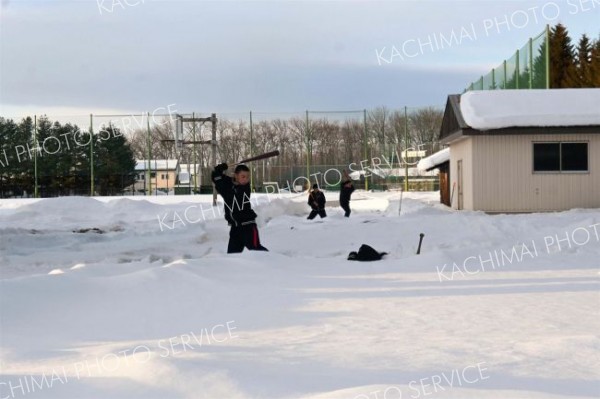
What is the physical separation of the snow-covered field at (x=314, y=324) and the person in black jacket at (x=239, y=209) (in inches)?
26.6

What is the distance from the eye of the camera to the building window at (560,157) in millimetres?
20234

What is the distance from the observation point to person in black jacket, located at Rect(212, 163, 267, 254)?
1050 cm

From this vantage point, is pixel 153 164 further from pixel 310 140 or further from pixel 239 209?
pixel 239 209

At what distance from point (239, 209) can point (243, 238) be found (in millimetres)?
531

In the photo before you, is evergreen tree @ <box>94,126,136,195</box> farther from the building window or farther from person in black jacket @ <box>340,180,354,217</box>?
the building window

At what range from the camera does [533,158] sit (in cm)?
2023

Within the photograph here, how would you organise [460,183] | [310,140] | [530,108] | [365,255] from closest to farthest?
[365,255] → [530,108] → [460,183] → [310,140]

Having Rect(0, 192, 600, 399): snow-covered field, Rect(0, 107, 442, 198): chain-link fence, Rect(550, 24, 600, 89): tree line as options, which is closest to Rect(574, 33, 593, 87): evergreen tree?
Rect(550, 24, 600, 89): tree line

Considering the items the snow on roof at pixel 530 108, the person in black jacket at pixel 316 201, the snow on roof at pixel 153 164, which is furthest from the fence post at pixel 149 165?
the snow on roof at pixel 530 108

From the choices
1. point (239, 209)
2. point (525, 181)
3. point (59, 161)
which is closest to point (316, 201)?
point (525, 181)

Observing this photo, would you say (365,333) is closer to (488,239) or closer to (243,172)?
(243,172)

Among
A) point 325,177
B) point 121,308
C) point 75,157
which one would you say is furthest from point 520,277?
point 75,157

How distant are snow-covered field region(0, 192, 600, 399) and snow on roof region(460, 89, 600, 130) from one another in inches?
289

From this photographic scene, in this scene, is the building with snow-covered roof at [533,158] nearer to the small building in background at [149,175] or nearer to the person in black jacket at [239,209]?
the person in black jacket at [239,209]
